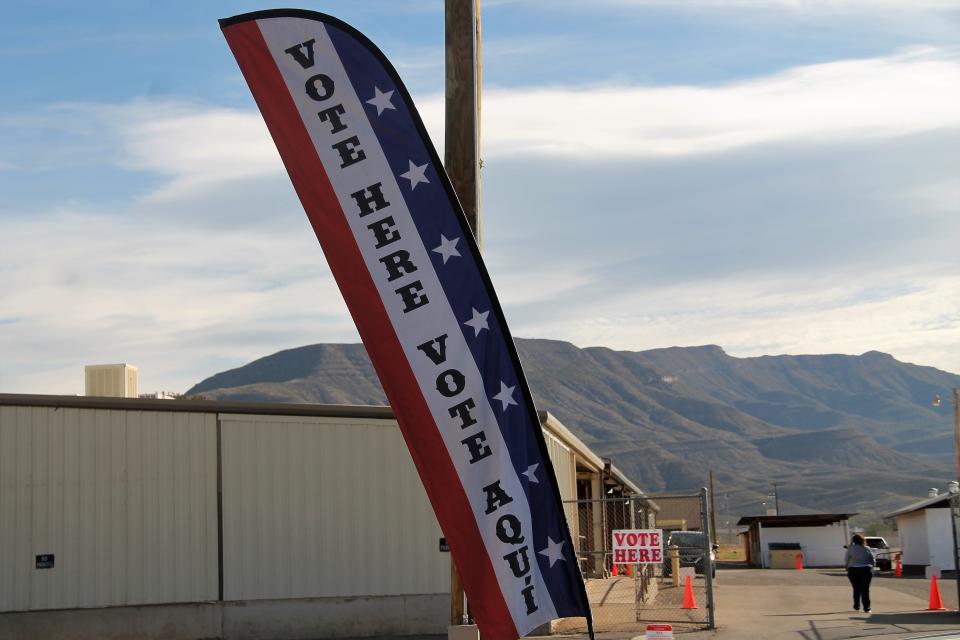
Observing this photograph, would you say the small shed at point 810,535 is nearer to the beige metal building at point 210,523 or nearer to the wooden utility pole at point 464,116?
the beige metal building at point 210,523

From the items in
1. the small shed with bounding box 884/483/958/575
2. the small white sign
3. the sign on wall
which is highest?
the sign on wall

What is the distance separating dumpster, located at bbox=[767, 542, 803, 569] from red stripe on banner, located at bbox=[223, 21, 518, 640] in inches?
2001

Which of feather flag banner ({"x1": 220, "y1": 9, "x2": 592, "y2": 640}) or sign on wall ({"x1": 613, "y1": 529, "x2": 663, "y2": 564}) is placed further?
sign on wall ({"x1": 613, "y1": 529, "x2": 663, "y2": 564})

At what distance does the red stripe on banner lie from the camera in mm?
7980

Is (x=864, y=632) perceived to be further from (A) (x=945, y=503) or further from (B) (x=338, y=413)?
(A) (x=945, y=503)

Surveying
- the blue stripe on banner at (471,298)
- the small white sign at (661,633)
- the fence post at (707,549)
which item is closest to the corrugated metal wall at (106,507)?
the fence post at (707,549)

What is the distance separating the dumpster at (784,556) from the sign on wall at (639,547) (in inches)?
1556

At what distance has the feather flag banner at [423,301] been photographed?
26.1 ft

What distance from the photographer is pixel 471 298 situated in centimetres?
814

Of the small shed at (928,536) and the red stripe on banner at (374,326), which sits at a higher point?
the red stripe on banner at (374,326)

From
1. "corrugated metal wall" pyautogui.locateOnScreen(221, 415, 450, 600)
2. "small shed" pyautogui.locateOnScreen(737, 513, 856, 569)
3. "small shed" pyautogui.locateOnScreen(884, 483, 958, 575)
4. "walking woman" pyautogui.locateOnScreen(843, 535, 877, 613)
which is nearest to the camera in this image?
"corrugated metal wall" pyautogui.locateOnScreen(221, 415, 450, 600)

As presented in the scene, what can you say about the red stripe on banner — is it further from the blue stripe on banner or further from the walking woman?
the walking woman

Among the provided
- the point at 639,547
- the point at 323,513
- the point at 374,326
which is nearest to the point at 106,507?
the point at 323,513

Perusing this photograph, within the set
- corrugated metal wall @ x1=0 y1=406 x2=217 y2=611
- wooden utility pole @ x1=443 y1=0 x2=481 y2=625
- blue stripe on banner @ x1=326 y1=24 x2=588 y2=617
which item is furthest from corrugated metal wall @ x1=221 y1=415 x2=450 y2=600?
blue stripe on banner @ x1=326 y1=24 x2=588 y2=617
